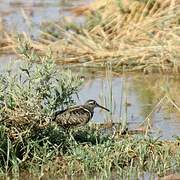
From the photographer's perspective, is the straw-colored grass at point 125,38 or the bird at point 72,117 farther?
the straw-colored grass at point 125,38

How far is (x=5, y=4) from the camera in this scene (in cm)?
1669

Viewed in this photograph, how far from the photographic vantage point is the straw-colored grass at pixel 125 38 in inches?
430

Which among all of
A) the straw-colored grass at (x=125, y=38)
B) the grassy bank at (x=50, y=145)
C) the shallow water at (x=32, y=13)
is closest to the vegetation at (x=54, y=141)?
the grassy bank at (x=50, y=145)

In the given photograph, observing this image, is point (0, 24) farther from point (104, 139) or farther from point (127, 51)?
point (104, 139)

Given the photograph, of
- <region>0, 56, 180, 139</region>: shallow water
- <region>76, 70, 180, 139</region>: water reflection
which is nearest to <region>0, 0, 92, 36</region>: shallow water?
<region>0, 56, 180, 139</region>: shallow water

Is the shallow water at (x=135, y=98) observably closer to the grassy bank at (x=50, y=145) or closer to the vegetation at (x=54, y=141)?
the vegetation at (x=54, y=141)

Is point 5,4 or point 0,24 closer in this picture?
point 0,24

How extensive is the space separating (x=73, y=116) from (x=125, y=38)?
14.3 ft

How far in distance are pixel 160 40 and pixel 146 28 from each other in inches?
25.2

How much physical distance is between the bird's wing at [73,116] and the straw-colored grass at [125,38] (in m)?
3.23

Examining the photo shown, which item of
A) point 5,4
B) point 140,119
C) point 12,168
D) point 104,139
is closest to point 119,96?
point 140,119

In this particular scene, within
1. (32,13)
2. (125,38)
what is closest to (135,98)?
(125,38)

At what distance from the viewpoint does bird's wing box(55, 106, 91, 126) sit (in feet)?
24.1

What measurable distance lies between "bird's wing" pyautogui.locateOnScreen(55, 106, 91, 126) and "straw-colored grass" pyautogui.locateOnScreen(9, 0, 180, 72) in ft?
10.6
